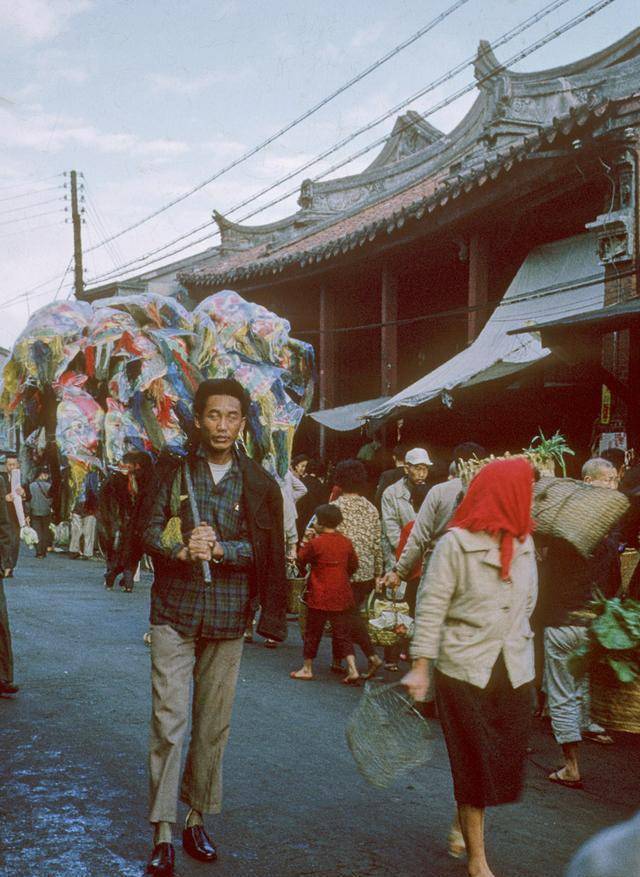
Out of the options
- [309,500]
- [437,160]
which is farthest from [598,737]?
[437,160]

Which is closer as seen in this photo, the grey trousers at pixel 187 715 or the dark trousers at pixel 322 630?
the grey trousers at pixel 187 715

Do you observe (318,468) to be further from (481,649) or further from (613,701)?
(481,649)

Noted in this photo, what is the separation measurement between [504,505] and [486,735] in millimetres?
967

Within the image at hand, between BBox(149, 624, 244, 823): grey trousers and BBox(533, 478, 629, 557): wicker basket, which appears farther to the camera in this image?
BBox(533, 478, 629, 557): wicker basket

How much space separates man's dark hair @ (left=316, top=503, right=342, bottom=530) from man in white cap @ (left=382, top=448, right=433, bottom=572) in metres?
0.79

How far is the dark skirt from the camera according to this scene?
450 centimetres

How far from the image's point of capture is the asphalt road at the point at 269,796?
15.8ft

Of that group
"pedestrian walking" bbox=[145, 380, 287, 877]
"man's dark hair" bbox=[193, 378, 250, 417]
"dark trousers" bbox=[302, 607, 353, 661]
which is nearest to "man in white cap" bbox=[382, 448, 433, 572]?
"dark trousers" bbox=[302, 607, 353, 661]

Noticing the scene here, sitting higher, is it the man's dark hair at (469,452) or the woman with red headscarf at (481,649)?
the man's dark hair at (469,452)

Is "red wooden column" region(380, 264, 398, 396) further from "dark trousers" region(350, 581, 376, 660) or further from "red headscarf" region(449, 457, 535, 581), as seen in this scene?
"red headscarf" region(449, 457, 535, 581)

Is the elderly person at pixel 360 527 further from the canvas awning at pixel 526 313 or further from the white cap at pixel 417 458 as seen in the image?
the canvas awning at pixel 526 313

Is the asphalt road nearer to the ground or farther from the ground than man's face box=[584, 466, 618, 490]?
nearer to the ground

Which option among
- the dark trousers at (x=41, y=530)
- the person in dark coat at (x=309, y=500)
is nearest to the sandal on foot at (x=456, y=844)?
the person in dark coat at (x=309, y=500)

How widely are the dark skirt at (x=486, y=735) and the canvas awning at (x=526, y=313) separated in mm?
8393
